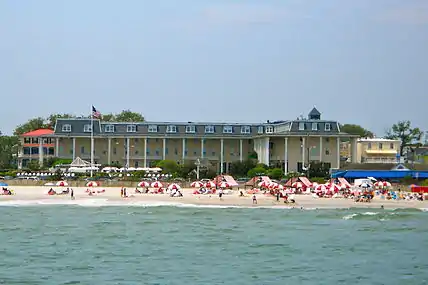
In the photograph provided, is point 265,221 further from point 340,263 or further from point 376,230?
point 340,263

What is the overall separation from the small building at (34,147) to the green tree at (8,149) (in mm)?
6260

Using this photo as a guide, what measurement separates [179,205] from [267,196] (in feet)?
33.9

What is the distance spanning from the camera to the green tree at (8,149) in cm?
12344

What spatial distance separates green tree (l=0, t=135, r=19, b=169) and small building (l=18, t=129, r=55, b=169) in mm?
6260

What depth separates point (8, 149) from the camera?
125 m

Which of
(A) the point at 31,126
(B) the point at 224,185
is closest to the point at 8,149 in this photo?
(A) the point at 31,126

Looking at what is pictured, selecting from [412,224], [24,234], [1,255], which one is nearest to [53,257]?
[1,255]

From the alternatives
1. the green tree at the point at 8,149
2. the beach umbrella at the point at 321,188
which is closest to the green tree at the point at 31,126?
the green tree at the point at 8,149

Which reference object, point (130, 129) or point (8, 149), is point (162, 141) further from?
point (8, 149)

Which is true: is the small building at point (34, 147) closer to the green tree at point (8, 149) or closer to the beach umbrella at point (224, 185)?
the green tree at point (8, 149)

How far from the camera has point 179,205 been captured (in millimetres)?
69500

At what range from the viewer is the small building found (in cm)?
11062

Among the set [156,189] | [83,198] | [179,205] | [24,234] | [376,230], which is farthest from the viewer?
[156,189]

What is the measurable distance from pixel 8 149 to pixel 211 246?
3329 inches
